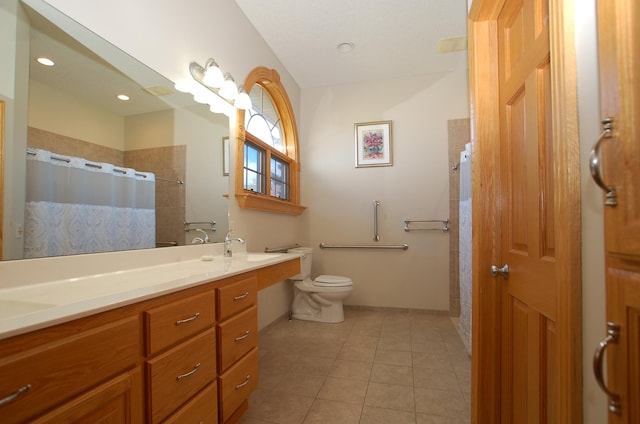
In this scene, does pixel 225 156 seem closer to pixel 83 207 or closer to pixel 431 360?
pixel 83 207

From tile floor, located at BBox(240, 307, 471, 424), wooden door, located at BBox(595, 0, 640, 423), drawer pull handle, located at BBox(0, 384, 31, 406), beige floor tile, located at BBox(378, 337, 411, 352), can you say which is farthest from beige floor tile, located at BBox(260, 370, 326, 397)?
wooden door, located at BBox(595, 0, 640, 423)

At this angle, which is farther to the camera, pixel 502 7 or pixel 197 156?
pixel 197 156

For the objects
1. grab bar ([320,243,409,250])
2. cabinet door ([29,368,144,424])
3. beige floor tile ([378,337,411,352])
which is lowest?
beige floor tile ([378,337,411,352])

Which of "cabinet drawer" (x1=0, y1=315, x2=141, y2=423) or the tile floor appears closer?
"cabinet drawer" (x1=0, y1=315, x2=141, y2=423)

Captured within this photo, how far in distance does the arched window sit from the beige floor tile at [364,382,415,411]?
4.97 ft

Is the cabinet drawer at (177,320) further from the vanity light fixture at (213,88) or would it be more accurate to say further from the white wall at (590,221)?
the vanity light fixture at (213,88)

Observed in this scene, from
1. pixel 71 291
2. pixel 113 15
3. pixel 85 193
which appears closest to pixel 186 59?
pixel 113 15

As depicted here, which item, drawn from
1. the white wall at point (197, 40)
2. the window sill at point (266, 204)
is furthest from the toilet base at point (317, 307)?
the window sill at point (266, 204)

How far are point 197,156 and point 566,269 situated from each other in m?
1.84

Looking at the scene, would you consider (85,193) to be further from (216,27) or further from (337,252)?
(337,252)

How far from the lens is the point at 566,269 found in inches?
26.7

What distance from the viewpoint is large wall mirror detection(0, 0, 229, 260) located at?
1013 mm

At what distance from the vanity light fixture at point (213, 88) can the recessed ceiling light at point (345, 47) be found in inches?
48.2

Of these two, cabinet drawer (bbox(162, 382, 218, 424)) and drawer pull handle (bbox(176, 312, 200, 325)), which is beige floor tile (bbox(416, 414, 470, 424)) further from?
drawer pull handle (bbox(176, 312, 200, 325))
